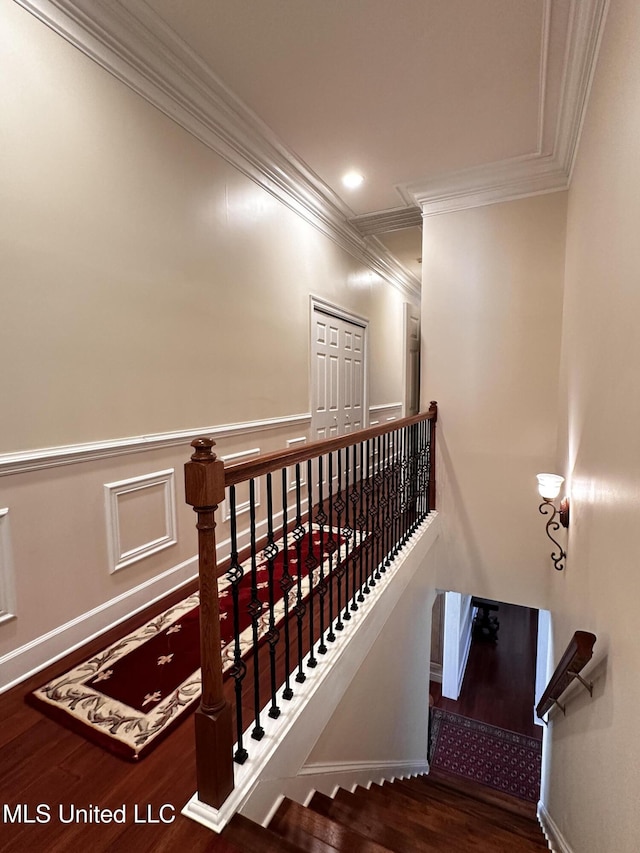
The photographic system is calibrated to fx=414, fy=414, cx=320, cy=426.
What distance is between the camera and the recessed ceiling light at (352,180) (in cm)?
330

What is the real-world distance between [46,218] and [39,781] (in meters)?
→ 2.03

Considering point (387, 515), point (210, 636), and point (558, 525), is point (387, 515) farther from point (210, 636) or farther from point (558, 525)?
point (210, 636)

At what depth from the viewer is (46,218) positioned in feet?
5.64

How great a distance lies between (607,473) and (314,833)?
163cm

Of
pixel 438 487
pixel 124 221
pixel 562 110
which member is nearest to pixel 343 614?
pixel 438 487

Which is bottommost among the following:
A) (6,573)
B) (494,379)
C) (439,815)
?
(439,815)

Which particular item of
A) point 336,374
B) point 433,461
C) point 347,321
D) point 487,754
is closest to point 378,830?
point 433,461

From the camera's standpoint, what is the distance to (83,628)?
6.28 ft

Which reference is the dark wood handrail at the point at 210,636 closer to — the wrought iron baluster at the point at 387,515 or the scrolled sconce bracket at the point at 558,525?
the wrought iron baluster at the point at 387,515

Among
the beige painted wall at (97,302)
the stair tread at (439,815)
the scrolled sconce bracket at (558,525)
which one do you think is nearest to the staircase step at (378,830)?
the stair tread at (439,815)

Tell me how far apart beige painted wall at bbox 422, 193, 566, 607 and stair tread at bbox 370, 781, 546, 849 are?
1.47 metres

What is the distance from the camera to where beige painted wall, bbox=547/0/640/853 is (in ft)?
4.15

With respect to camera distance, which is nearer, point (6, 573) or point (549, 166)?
point (6, 573)

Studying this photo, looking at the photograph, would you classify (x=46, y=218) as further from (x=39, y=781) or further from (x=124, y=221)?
(x=39, y=781)
